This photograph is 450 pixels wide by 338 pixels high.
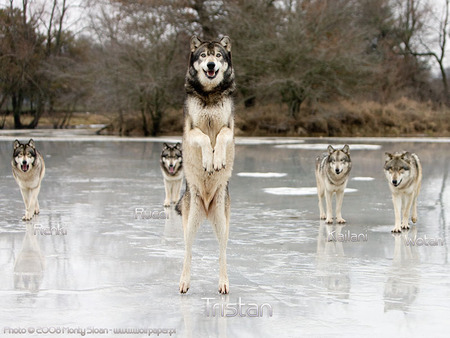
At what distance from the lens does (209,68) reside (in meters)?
5.48

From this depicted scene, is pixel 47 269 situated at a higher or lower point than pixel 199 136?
lower

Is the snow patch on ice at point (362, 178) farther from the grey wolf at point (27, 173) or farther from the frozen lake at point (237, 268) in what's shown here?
the grey wolf at point (27, 173)

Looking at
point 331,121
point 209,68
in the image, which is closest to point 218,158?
point 209,68

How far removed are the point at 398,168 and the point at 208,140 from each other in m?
4.37

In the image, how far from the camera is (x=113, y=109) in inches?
1478

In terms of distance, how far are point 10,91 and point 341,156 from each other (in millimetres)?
40493

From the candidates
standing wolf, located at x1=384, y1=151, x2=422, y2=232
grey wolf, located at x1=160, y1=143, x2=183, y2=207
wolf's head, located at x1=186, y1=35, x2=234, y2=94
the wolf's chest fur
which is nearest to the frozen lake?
standing wolf, located at x1=384, y1=151, x2=422, y2=232

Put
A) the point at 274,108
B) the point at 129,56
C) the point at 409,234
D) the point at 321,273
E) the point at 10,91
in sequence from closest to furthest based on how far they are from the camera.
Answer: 1. the point at 321,273
2. the point at 409,234
3. the point at 129,56
4. the point at 274,108
5. the point at 10,91

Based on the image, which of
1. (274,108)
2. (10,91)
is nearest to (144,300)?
(274,108)

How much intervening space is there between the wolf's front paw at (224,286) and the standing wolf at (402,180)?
4013mm

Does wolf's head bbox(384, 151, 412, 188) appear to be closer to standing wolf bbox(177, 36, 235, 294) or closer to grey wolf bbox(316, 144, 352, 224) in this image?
grey wolf bbox(316, 144, 352, 224)

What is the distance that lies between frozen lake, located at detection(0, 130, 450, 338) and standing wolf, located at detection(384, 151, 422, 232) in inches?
11.6

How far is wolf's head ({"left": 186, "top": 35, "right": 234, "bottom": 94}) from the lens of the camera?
5516 mm

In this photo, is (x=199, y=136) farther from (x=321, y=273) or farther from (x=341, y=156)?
(x=341, y=156)
